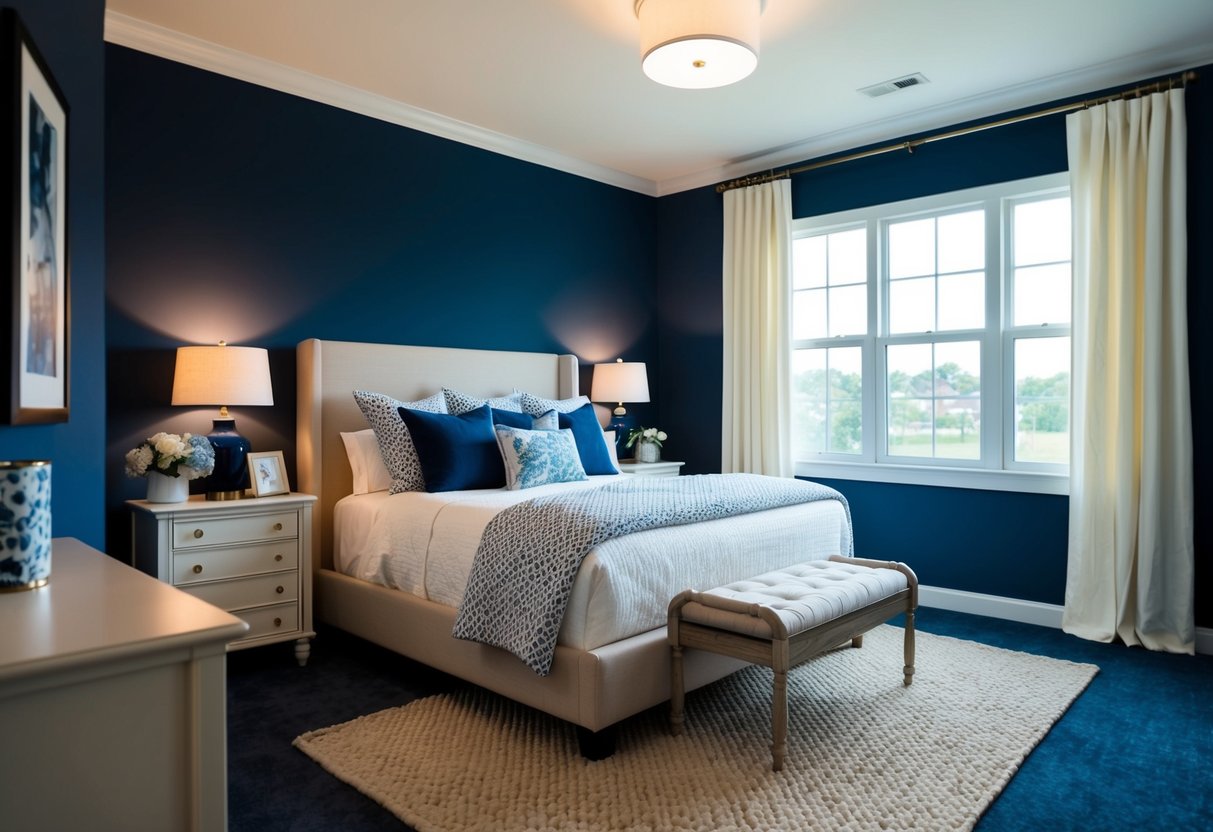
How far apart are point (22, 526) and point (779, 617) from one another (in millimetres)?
1807

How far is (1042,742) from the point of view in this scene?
8.33 ft

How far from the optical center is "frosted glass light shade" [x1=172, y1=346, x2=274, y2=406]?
3141 millimetres

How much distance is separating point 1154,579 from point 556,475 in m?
2.69

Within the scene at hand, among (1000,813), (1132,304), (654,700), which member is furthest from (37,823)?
(1132,304)

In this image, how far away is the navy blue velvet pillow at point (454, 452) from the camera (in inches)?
134

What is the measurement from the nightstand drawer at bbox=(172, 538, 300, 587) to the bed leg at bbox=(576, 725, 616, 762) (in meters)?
1.53

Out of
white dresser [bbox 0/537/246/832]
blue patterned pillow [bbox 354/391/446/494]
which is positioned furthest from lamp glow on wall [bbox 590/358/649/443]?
white dresser [bbox 0/537/246/832]

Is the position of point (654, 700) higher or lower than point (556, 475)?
lower

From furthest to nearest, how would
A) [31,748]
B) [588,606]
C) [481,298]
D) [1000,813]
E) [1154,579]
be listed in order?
1. [481,298]
2. [1154,579]
3. [588,606]
4. [1000,813]
5. [31,748]

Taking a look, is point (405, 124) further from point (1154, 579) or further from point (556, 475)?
point (1154, 579)

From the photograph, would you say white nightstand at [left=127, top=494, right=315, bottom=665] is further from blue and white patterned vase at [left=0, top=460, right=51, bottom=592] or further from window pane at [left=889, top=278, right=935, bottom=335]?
window pane at [left=889, top=278, right=935, bottom=335]

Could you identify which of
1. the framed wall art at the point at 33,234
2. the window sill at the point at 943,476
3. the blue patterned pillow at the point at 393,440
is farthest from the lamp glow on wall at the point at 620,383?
the framed wall art at the point at 33,234

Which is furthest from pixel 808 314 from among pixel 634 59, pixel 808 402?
pixel 634 59

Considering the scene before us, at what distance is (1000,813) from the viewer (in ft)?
6.90
